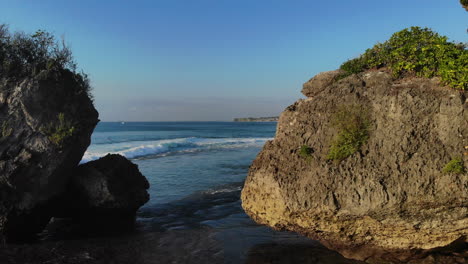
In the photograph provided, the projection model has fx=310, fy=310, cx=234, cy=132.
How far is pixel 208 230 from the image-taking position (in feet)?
33.0

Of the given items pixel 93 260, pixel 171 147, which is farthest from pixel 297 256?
pixel 171 147

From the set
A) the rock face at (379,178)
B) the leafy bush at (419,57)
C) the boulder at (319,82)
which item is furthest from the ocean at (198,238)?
the leafy bush at (419,57)

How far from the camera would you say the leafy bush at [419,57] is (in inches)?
261

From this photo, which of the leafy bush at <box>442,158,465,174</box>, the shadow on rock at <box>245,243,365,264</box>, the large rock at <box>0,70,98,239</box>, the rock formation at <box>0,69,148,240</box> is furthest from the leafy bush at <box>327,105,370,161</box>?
the large rock at <box>0,70,98,239</box>

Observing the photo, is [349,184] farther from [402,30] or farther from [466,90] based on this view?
[402,30]

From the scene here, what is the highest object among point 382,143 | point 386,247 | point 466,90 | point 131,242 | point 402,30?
point 402,30

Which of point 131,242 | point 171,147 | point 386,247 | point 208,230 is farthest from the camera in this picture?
point 171,147

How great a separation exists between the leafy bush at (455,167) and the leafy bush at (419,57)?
1607mm

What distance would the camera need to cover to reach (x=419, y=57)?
286 inches

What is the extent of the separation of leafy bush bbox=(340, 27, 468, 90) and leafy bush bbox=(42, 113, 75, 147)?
848 cm

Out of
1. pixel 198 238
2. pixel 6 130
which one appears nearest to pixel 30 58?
pixel 6 130

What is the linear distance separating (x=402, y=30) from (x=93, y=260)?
9.84m

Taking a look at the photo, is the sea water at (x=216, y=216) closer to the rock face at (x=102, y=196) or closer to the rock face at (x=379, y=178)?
the rock face at (x=102, y=196)

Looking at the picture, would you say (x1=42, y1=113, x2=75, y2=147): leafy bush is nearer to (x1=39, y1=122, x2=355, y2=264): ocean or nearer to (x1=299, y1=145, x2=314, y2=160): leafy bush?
(x1=39, y1=122, x2=355, y2=264): ocean
